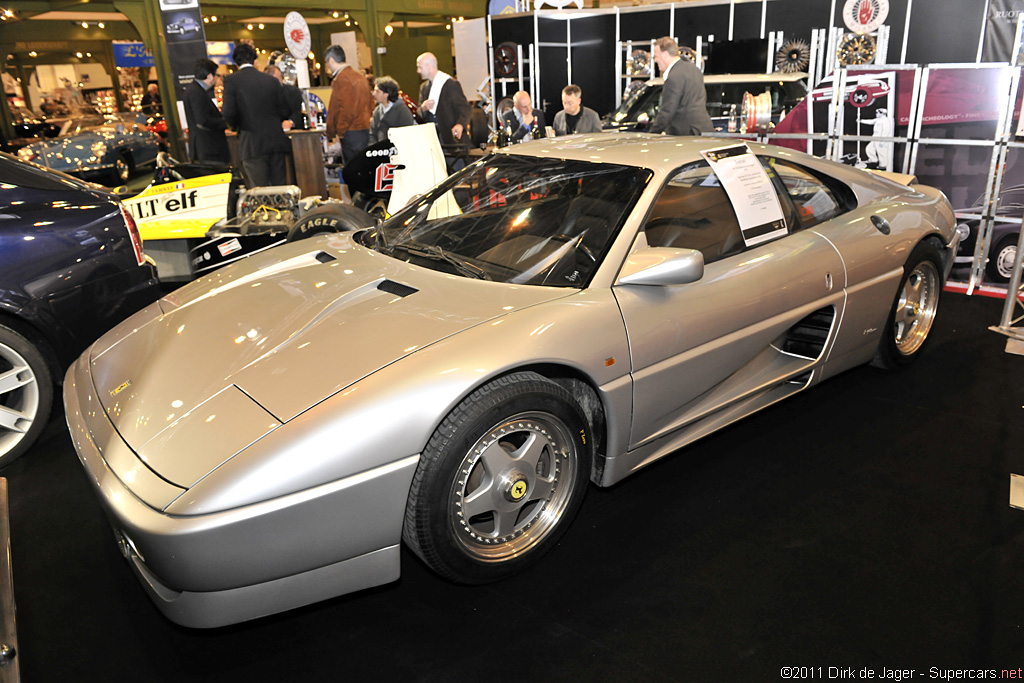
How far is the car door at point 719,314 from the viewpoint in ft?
7.99

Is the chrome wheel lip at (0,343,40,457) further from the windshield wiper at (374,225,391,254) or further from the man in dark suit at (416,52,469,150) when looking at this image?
the man in dark suit at (416,52,469,150)

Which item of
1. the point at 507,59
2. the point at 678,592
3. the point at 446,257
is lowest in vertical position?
the point at 678,592

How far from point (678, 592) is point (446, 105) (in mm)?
6194

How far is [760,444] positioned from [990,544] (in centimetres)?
90

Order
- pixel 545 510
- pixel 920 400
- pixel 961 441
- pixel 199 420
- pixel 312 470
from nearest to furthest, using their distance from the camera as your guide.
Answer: pixel 312 470 < pixel 199 420 < pixel 545 510 < pixel 961 441 < pixel 920 400

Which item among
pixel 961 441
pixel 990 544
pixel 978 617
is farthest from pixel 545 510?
pixel 961 441

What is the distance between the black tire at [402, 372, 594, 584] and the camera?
1.98m

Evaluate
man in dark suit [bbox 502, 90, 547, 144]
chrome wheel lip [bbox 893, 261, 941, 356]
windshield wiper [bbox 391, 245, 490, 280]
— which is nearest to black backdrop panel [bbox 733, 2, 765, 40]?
man in dark suit [bbox 502, 90, 547, 144]

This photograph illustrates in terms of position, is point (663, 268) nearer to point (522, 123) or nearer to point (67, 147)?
point (522, 123)

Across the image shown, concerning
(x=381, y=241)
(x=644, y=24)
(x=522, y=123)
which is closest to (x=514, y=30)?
(x=644, y=24)

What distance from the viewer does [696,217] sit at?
2820 millimetres

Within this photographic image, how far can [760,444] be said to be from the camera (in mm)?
3115

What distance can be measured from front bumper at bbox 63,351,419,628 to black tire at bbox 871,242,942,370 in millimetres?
2776

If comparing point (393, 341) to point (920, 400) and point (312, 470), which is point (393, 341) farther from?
point (920, 400)
